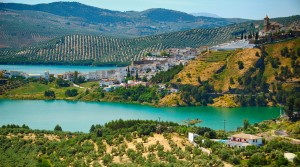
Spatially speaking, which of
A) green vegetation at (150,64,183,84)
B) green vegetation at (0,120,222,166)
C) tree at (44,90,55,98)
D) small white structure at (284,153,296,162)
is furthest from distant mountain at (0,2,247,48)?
small white structure at (284,153,296,162)

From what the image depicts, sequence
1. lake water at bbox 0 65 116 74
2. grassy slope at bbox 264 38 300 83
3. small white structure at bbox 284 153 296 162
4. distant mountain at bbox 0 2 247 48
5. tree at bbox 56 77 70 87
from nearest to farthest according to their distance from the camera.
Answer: small white structure at bbox 284 153 296 162, grassy slope at bbox 264 38 300 83, tree at bbox 56 77 70 87, lake water at bbox 0 65 116 74, distant mountain at bbox 0 2 247 48

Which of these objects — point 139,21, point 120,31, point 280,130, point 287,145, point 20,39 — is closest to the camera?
point 287,145

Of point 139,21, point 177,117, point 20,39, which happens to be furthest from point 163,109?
point 139,21

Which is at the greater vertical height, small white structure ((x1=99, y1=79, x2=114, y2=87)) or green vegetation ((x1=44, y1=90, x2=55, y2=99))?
small white structure ((x1=99, y1=79, x2=114, y2=87))

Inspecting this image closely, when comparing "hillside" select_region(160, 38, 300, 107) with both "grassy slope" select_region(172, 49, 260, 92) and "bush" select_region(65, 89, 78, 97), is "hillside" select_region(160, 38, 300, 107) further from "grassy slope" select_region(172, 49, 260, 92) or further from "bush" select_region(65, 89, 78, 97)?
"bush" select_region(65, 89, 78, 97)

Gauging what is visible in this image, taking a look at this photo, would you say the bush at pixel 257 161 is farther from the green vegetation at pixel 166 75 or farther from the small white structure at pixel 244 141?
the green vegetation at pixel 166 75

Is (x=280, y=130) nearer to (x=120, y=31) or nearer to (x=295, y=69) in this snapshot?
(x=295, y=69)

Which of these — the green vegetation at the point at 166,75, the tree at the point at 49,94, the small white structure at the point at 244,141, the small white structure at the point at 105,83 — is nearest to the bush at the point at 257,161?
the small white structure at the point at 244,141
